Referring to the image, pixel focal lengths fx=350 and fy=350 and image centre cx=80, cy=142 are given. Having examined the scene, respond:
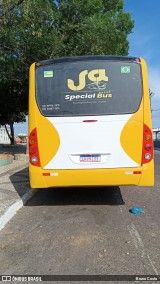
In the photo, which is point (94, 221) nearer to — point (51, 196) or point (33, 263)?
point (33, 263)

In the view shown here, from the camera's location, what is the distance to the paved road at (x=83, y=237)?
458 centimetres

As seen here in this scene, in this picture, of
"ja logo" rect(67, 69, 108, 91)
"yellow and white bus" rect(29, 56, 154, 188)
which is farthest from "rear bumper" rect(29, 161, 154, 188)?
"ja logo" rect(67, 69, 108, 91)

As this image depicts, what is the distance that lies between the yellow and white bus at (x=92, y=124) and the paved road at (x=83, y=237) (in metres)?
0.72

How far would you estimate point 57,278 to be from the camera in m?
4.25

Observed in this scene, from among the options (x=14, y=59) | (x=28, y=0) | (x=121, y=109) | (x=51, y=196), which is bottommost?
(x=51, y=196)

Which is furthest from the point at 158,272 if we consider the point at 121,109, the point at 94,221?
the point at 121,109

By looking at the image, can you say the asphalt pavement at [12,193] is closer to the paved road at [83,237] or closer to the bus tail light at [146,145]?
the paved road at [83,237]

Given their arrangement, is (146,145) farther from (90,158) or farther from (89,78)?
(89,78)

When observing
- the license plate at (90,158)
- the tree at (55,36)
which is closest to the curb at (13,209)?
the license plate at (90,158)

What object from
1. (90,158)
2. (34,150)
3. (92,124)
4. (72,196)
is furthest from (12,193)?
(92,124)

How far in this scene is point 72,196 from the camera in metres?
9.23

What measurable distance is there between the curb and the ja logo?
2870mm

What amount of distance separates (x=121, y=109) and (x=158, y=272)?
152 inches

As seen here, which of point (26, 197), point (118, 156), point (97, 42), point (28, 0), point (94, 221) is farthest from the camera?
point (97, 42)
